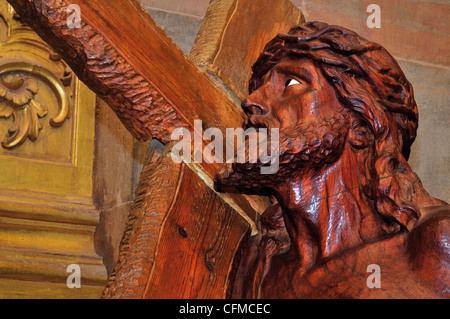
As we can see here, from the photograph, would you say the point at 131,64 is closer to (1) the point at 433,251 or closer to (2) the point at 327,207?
(2) the point at 327,207

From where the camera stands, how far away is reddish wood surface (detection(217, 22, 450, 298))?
5.57ft

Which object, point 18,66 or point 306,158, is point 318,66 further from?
point 18,66

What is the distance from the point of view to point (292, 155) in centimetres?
174

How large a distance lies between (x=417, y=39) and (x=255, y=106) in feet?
4.01

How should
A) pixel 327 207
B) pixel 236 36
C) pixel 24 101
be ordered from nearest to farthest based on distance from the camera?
pixel 327 207 → pixel 236 36 → pixel 24 101

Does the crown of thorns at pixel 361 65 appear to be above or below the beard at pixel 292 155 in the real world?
above

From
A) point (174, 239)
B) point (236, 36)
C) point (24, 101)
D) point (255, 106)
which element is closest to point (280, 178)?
point (255, 106)

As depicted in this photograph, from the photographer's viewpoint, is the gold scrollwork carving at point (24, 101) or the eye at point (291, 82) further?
the gold scrollwork carving at point (24, 101)

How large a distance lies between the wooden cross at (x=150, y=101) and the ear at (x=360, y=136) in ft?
0.88

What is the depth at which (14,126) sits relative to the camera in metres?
2.39

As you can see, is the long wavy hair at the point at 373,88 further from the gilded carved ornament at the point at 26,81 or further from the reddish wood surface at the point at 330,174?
the gilded carved ornament at the point at 26,81

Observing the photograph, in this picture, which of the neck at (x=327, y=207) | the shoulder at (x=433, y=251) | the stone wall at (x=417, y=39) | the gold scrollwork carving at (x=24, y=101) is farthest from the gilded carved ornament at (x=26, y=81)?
the shoulder at (x=433, y=251)

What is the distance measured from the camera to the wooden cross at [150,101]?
1.59 meters
